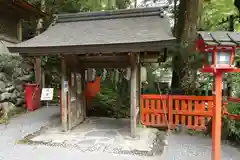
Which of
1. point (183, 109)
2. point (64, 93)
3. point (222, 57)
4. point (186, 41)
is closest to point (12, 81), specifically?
point (64, 93)

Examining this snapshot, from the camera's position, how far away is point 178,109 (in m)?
5.97

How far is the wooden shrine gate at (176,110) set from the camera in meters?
5.81

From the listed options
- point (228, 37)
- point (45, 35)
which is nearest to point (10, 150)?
point (45, 35)

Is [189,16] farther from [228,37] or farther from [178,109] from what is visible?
[228,37]

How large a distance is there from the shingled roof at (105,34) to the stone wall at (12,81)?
3.06 m

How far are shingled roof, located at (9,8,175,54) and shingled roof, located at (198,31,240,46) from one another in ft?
4.09

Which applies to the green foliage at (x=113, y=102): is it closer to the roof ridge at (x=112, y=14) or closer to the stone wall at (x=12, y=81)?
the roof ridge at (x=112, y=14)

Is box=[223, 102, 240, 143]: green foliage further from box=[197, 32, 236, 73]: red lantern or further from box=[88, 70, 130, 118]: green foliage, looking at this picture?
box=[88, 70, 130, 118]: green foliage

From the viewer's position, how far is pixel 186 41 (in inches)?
252

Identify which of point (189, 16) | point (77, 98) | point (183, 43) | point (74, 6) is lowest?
point (77, 98)

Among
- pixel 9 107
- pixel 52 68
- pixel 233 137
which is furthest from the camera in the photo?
pixel 52 68

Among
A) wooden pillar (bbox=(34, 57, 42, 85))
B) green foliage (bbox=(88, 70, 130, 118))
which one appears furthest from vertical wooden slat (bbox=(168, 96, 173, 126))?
wooden pillar (bbox=(34, 57, 42, 85))

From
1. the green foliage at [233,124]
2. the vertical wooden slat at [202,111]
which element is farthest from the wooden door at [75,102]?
the green foliage at [233,124]

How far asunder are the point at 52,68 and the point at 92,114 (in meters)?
4.09
